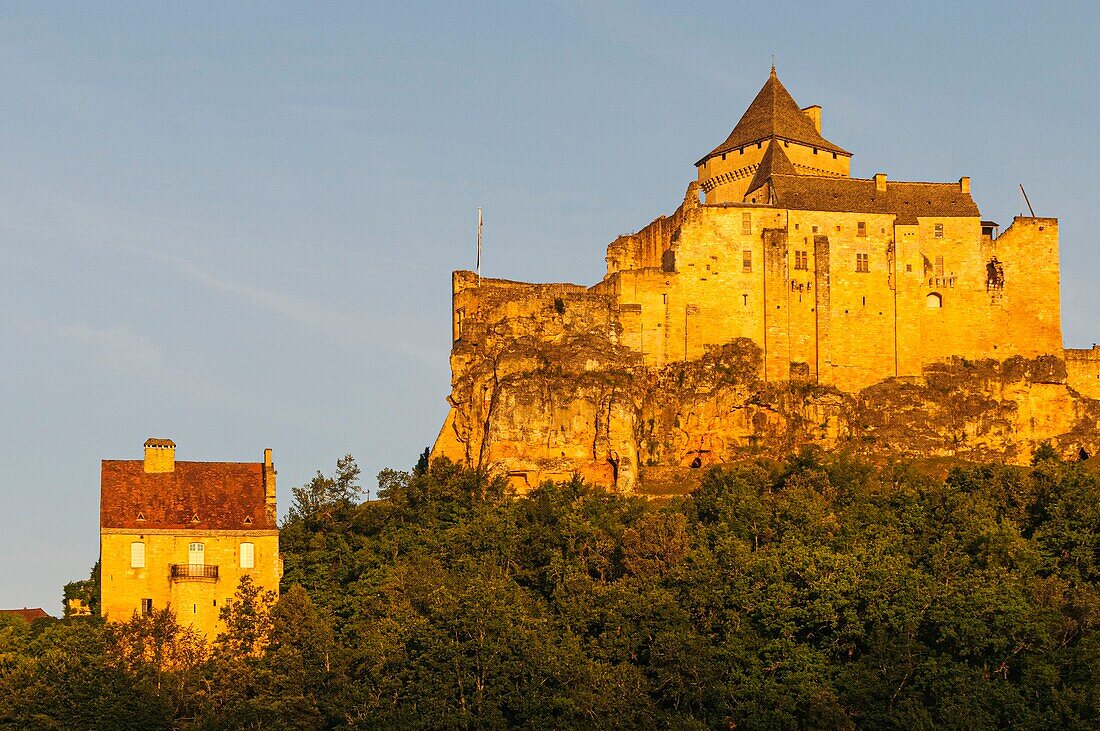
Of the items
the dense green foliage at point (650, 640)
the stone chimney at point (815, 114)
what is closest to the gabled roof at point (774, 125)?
the stone chimney at point (815, 114)

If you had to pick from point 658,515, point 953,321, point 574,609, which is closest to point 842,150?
point 953,321

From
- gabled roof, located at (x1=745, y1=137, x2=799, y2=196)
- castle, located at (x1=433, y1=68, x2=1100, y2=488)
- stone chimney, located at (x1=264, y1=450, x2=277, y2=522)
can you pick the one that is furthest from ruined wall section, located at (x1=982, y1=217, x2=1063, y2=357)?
stone chimney, located at (x1=264, y1=450, x2=277, y2=522)

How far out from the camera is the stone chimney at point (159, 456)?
84188 millimetres

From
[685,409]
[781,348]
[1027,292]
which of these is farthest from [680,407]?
[1027,292]

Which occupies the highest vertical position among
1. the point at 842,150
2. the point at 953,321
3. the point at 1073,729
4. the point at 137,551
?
the point at 842,150

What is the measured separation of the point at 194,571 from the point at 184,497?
11.1ft

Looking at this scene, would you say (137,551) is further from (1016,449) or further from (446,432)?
(1016,449)

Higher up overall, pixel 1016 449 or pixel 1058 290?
pixel 1058 290

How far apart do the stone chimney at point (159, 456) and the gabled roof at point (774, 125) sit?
3941 cm

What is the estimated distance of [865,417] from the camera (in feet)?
336

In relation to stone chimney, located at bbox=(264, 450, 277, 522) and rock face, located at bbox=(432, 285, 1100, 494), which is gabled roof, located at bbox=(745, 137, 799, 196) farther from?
stone chimney, located at bbox=(264, 450, 277, 522)

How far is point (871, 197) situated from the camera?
348 ft

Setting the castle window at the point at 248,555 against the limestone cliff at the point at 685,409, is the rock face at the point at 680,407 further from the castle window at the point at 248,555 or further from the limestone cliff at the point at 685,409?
the castle window at the point at 248,555

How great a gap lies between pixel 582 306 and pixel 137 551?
96.4 ft
